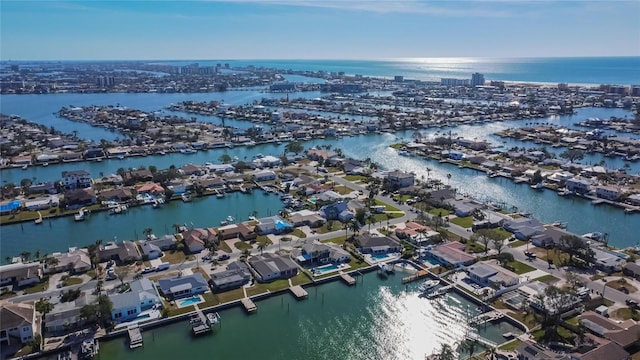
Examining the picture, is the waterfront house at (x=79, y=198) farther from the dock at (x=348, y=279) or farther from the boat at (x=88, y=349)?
the dock at (x=348, y=279)

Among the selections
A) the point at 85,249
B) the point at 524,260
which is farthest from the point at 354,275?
the point at 85,249

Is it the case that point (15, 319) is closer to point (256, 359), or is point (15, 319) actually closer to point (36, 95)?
point (256, 359)

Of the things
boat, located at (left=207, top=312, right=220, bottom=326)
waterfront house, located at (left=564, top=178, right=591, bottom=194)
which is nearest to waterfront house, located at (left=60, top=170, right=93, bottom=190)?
boat, located at (left=207, top=312, right=220, bottom=326)

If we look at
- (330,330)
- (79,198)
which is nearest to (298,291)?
(330,330)

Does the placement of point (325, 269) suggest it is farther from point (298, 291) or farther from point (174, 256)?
point (174, 256)

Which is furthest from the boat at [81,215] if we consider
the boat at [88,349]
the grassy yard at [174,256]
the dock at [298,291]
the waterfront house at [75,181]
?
the dock at [298,291]

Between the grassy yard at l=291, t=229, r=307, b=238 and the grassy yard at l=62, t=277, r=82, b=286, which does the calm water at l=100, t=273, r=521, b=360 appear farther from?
the grassy yard at l=291, t=229, r=307, b=238
